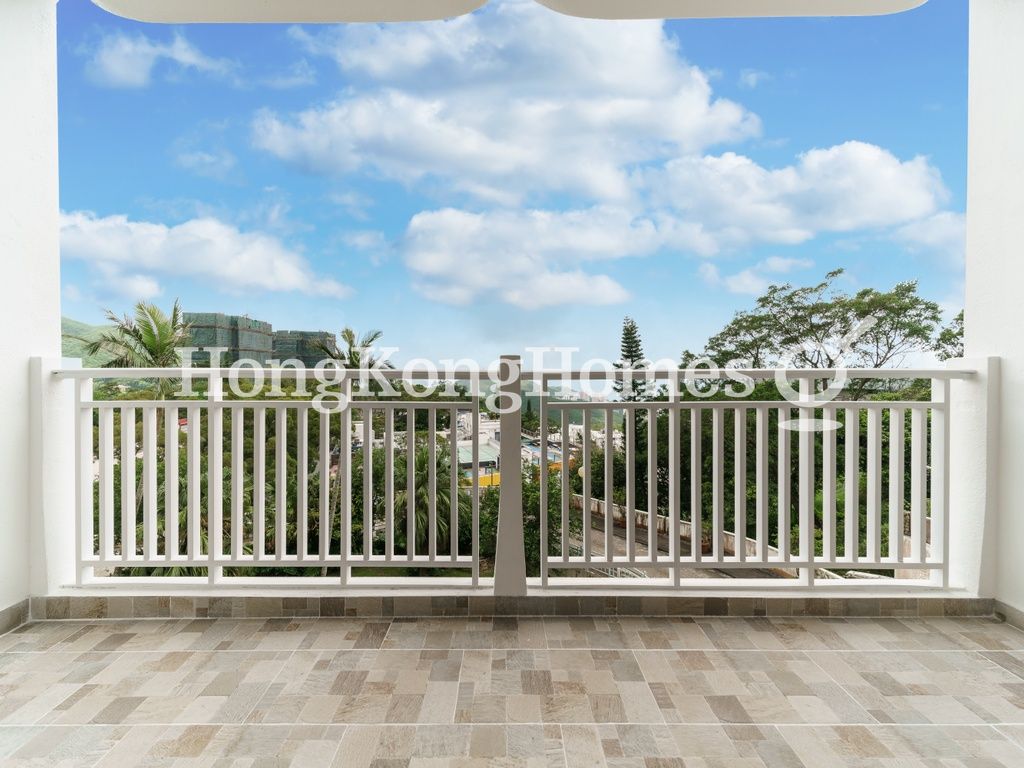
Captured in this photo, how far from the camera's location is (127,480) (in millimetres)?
3000

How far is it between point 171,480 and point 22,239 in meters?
1.15

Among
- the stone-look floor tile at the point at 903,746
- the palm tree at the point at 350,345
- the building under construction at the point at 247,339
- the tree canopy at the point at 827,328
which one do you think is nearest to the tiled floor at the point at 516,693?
→ the stone-look floor tile at the point at 903,746

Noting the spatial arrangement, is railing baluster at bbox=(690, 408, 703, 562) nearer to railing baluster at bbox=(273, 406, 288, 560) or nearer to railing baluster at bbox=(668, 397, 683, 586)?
railing baluster at bbox=(668, 397, 683, 586)

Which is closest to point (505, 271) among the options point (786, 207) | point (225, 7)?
point (786, 207)

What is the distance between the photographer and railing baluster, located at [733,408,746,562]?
2.97 meters

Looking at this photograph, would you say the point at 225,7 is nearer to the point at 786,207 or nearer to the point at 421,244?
the point at 421,244

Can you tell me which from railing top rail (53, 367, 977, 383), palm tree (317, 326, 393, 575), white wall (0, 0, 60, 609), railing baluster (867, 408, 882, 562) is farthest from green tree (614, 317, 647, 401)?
palm tree (317, 326, 393, 575)

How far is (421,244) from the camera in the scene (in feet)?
61.6

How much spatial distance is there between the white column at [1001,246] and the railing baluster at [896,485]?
251 millimetres

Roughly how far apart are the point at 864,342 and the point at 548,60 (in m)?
11.1

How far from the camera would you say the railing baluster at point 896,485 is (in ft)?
9.75

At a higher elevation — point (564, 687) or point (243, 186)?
point (243, 186)

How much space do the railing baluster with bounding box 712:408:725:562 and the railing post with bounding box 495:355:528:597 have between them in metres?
0.73

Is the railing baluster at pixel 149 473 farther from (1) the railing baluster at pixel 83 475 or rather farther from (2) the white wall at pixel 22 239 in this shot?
(2) the white wall at pixel 22 239
